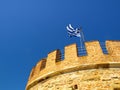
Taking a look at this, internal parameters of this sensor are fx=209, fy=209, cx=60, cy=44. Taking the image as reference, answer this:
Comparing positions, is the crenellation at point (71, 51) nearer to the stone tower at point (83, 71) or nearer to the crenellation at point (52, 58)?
the stone tower at point (83, 71)

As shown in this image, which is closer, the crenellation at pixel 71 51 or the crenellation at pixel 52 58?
the crenellation at pixel 71 51

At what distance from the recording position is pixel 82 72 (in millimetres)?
7668

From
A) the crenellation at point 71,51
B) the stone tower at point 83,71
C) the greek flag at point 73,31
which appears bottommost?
the stone tower at point 83,71

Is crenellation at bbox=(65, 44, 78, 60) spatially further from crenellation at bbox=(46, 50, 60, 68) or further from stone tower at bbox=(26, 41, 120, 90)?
crenellation at bbox=(46, 50, 60, 68)

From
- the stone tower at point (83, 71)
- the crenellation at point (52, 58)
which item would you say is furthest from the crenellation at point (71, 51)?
the crenellation at point (52, 58)

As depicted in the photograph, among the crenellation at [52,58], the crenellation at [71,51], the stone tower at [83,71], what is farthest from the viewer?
the crenellation at [52,58]

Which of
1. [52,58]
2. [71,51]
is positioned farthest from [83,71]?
[52,58]

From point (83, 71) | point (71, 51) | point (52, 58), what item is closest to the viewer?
point (83, 71)

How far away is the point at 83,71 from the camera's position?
25.2 ft

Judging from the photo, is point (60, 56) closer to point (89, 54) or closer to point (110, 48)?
point (89, 54)

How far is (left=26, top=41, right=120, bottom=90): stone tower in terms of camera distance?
283 inches

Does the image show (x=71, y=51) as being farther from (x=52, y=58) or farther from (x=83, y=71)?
(x=83, y=71)

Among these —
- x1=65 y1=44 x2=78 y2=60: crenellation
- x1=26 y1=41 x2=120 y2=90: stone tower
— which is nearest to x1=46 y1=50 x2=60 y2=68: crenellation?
x1=26 y1=41 x2=120 y2=90: stone tower

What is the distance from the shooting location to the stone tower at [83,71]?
7.20m
